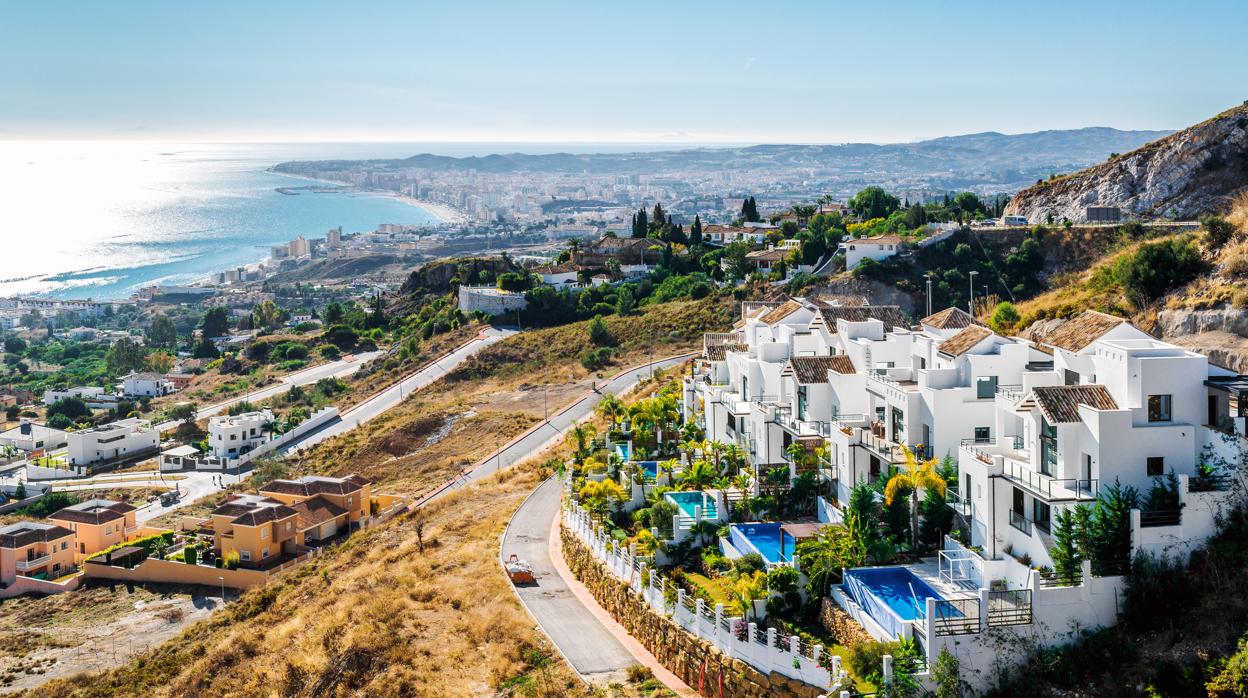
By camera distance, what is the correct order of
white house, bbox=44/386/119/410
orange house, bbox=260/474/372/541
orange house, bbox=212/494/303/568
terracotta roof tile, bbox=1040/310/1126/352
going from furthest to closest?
white house, bbox=44/386/119/410, orange house, bbox=260/474/372/541, orange house, bbox=212/494/303/568, terracotta roof tile, bbox=1040/310/1126/352

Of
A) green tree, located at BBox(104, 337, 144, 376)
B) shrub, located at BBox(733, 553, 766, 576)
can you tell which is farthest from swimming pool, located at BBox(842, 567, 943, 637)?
green tree, located at BBox(104, 337, 144, 376)

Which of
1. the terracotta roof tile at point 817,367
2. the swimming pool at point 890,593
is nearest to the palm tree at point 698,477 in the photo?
the terracotta roof tile at point 817,367

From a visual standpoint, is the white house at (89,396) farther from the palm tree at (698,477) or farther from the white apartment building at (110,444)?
the palm tree at (698,477)

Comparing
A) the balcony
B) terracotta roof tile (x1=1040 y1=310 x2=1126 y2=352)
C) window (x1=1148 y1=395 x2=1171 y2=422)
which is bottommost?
the balcony

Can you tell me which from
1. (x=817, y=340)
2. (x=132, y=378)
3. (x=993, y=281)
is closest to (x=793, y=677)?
(x=817, y=340)

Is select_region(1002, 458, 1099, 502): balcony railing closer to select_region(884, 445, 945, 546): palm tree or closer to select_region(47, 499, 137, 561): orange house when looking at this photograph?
select_region(884, 445, 945, 546): palm tree

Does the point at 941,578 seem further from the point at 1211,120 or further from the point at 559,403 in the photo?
the point at 1211,120

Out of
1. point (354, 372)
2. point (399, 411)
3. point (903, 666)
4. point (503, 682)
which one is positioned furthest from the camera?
point (354, 372)
